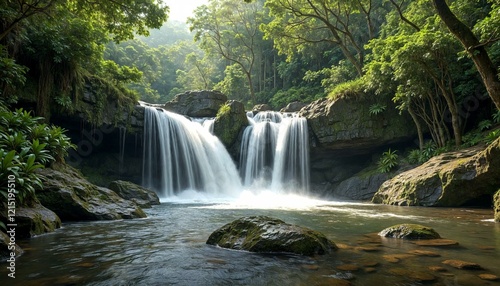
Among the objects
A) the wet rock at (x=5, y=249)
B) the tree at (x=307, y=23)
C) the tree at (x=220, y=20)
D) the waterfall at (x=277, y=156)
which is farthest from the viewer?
the tree at (x=220, y=20)

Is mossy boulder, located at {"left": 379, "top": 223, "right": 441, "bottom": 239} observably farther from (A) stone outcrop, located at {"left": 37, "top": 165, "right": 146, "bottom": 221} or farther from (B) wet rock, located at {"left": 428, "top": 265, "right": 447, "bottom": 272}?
(A) stone outcrop, located at {"left": 37, "top": 165, "right": 146, "bottom": 221}

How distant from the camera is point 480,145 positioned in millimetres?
12375

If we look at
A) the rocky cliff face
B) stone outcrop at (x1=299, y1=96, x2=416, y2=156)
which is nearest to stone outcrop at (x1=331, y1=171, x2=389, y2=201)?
the rocky cliff face

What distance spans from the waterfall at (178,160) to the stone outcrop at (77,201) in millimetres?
8814

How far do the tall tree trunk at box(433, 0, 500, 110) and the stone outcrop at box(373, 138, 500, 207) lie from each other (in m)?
4.94

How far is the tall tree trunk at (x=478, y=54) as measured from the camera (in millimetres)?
5286

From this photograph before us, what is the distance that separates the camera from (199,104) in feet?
74.4

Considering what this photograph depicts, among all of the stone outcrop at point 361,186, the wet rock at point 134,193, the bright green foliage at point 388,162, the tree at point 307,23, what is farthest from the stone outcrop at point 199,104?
the bright green foliage at point 388,162

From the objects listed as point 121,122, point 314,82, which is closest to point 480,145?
point 121,122

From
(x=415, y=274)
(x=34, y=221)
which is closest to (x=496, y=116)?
(x=415, y=274)

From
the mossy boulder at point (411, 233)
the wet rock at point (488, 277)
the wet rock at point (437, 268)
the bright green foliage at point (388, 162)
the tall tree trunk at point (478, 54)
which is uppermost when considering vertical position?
the tall tree trunk at point (478, 54)

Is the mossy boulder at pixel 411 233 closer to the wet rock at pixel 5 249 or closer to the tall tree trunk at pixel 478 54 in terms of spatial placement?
the tall tree trunk at pixel 478 54

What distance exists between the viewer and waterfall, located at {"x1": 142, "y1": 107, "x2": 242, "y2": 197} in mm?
17500

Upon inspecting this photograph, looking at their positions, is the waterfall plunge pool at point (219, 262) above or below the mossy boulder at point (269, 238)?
below
